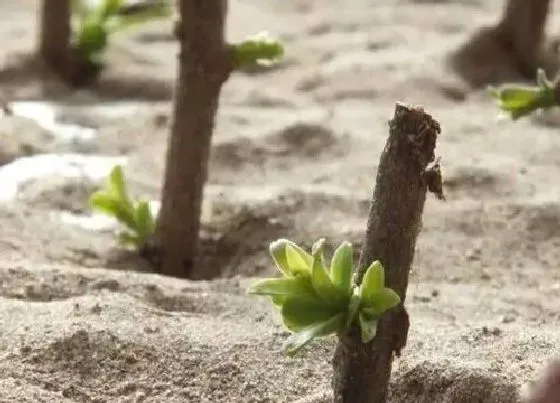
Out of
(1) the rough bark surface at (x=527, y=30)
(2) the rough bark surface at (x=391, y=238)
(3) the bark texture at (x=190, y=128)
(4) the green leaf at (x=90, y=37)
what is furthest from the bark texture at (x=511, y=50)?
(2) the rough bark surface at (x=391, y=238)

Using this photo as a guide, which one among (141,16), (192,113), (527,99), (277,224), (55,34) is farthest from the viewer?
(141,16)

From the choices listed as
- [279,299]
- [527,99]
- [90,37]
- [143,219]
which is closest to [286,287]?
[279,299]

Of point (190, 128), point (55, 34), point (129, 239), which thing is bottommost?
point (129, 239)

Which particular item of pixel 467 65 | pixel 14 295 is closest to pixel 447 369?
pixel 14 295

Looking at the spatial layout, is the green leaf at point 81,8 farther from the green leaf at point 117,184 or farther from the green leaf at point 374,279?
the green leaf at point 374,279

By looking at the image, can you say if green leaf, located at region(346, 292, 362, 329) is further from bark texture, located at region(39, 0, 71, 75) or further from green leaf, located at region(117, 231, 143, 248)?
bark texture, located at region(39, 0, 71, 75)

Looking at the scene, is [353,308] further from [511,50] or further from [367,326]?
[511,50]

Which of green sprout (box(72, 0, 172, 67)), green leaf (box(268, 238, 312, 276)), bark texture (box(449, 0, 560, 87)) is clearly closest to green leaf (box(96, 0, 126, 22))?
green sprout (box(72, 0, 172, 67))

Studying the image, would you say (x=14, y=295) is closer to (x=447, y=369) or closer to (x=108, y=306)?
(x=108, y=306)
